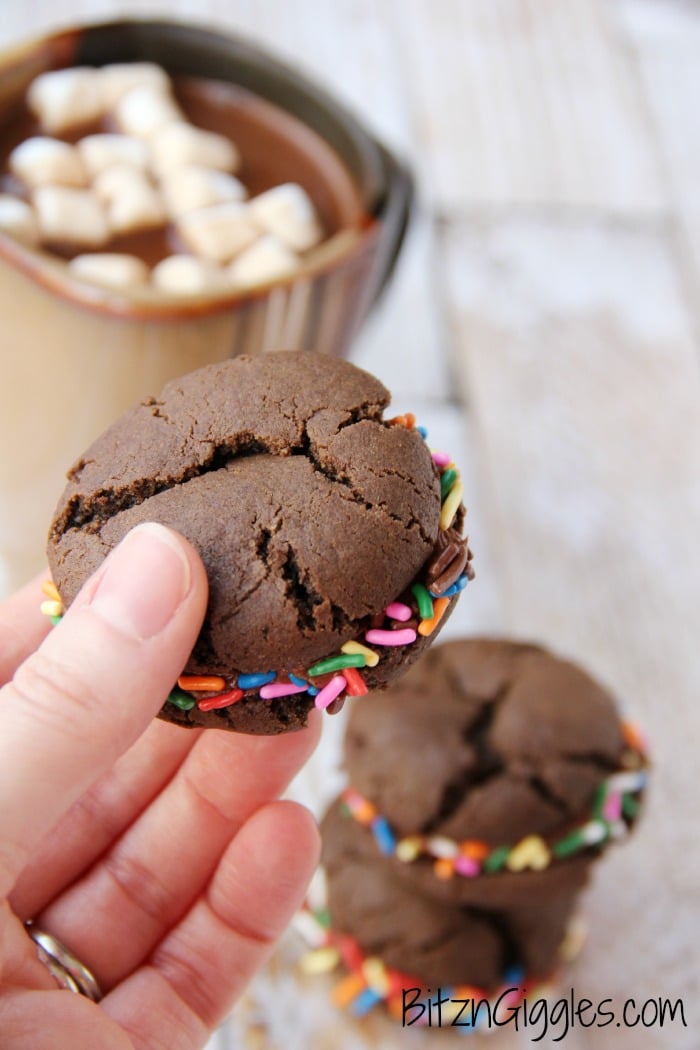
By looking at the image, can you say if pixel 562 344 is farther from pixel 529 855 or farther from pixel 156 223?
pixel 529 855

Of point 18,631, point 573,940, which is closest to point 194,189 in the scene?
point 18,631

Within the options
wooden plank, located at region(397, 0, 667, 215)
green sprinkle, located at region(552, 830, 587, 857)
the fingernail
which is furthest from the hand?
wooden plank, located at region(397, 0, 667, 215)

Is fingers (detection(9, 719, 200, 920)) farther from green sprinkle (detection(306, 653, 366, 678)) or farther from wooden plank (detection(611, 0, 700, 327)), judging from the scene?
wooden plank (detection(611, 0, 700, 327))

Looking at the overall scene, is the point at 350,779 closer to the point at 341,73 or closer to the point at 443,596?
the point at 443,596

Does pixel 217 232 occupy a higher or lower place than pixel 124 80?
lower

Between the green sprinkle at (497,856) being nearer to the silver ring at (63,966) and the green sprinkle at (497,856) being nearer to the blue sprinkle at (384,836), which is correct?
the blue sprinkle at (384,836)

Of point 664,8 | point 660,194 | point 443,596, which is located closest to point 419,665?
point 443,596

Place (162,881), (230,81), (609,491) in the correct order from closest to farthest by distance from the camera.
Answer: (162,881), (230,81), (609,491)
